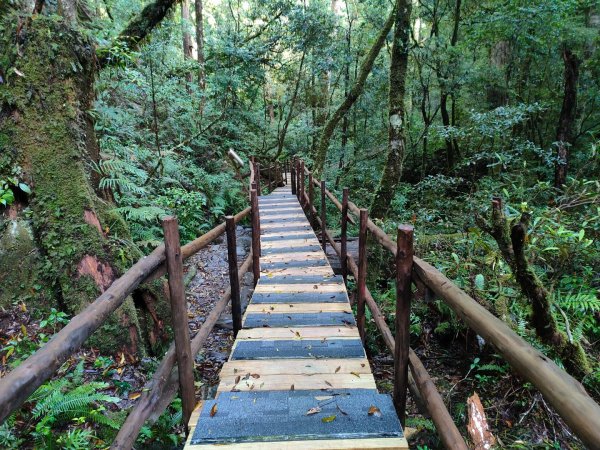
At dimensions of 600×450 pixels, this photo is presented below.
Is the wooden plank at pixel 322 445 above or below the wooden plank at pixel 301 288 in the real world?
above

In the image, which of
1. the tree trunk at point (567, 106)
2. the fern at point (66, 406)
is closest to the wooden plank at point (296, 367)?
the fern at point (66, 406)

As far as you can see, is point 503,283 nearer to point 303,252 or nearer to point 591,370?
point 591,370

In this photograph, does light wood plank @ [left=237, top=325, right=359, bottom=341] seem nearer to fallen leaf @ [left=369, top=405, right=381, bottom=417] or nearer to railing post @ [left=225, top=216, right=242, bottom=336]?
railing post @ [left=225, top=216, right=242, bottom=336]

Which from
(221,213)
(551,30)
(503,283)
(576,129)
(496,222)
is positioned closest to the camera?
(496,222)

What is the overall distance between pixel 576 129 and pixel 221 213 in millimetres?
10895

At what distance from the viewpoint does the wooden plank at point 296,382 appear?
250cm

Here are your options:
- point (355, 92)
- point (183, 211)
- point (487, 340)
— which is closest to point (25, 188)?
point (487, 340)

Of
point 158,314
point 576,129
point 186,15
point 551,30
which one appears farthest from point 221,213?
point 186,15

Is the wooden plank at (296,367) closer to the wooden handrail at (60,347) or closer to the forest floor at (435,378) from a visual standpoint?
the forest floor at (435,378)

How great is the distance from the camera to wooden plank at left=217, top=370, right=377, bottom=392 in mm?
2500

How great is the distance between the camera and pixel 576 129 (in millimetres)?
11102

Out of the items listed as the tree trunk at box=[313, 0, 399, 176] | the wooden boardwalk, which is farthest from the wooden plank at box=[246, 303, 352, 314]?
the tree trunk at box=[313, 0, 399, 176]

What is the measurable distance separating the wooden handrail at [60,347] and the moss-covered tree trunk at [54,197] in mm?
1863

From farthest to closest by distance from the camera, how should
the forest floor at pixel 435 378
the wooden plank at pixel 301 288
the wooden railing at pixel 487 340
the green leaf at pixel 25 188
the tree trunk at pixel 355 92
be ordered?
the tree trunk at pixel 355 92 → the wooden plank at pixel 301 288 → the green leaf at pixel 25 188 → the forest floor at pixel 435 378 → the wooden railing at pixel 487 340
